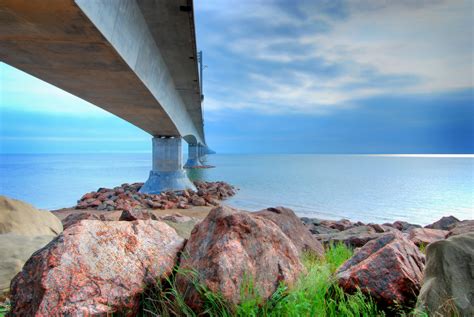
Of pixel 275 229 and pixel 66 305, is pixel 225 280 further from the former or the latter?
pixel 66 305

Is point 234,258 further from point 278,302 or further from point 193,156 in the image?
point 193,156

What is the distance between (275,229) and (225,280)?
91 centimetres

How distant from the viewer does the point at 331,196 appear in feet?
76.6

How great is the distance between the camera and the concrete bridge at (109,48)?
6066 mm

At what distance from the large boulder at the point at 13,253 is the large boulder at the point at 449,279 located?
4.64 meters

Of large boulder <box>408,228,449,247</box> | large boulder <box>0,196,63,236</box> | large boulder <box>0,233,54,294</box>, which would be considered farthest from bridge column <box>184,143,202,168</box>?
large boulder <box>0,233,54,294</box>

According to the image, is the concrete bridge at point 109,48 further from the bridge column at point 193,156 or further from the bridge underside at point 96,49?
the bridge column at point 193,156

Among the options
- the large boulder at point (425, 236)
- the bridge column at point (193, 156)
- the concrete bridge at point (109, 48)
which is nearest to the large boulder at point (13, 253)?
the concrete bridge at point (109, 48)

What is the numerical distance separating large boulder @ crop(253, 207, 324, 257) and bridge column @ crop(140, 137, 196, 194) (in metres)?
17.7

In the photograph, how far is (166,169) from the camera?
956 inches

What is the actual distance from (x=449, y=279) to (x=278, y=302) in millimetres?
1472

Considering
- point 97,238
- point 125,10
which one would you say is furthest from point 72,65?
point 97,238

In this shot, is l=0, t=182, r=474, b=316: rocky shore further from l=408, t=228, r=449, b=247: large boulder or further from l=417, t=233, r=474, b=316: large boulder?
l=408, t=228, r=449, b=247: large boulder

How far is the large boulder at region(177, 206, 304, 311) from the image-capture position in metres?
3.06
